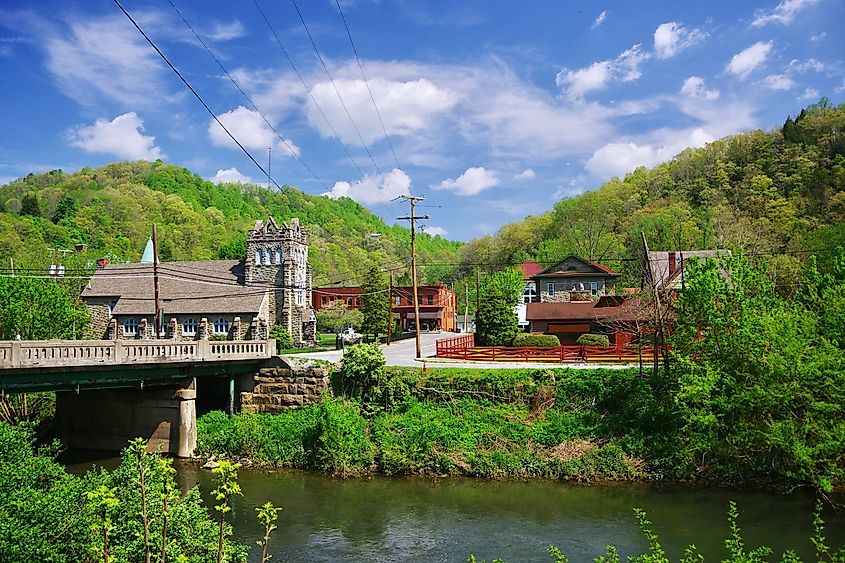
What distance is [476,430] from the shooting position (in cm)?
2942

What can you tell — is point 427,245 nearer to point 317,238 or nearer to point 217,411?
point 317,238

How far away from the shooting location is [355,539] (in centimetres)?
2014

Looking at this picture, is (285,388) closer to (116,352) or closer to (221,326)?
(116,352)

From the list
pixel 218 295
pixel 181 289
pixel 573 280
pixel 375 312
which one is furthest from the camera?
pixel 573 280

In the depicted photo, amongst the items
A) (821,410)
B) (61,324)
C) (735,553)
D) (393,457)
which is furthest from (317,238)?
(735,553)

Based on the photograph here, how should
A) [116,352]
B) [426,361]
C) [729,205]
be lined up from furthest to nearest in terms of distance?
1. [729,205]
2. [426,361]
3. [116,352]

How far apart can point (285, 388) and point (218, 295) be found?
25.0 meters

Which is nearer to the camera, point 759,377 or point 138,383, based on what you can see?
point 759,377

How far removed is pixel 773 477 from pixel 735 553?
1710 centimetres

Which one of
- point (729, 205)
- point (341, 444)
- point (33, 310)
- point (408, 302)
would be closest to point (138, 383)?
point (341, 444)

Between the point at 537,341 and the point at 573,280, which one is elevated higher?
the point at 573,280

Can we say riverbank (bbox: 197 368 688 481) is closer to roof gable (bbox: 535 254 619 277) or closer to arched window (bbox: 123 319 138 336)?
arched window (bbox: 123 319 138 336)

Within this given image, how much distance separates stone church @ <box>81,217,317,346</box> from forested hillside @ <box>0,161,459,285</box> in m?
13.2

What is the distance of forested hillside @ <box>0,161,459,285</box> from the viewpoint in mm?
90375
